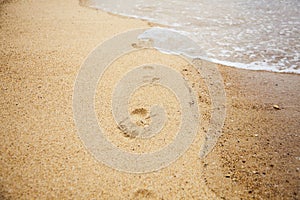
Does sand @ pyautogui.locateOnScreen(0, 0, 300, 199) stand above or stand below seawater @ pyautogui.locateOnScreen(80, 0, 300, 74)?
below

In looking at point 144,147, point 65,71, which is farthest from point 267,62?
point 65,71

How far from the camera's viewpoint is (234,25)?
4195 millimetres

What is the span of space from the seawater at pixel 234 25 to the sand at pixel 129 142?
441 millimetres

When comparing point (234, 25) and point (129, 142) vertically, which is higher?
point (234, 25)

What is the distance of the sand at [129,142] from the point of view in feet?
→ 4.73

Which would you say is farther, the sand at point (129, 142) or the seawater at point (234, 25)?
A: the seawater at point (234, 25)

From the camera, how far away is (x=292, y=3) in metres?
5.59

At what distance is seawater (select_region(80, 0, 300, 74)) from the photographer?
3.10 m

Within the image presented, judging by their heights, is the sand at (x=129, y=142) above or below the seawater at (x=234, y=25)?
below

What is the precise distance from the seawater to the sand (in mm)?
441

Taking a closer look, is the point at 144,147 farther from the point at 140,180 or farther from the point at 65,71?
the point at 65,71

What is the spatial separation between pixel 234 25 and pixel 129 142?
360cm

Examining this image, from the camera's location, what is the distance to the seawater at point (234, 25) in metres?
3.10

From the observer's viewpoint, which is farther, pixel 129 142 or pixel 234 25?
pixel 234 25
